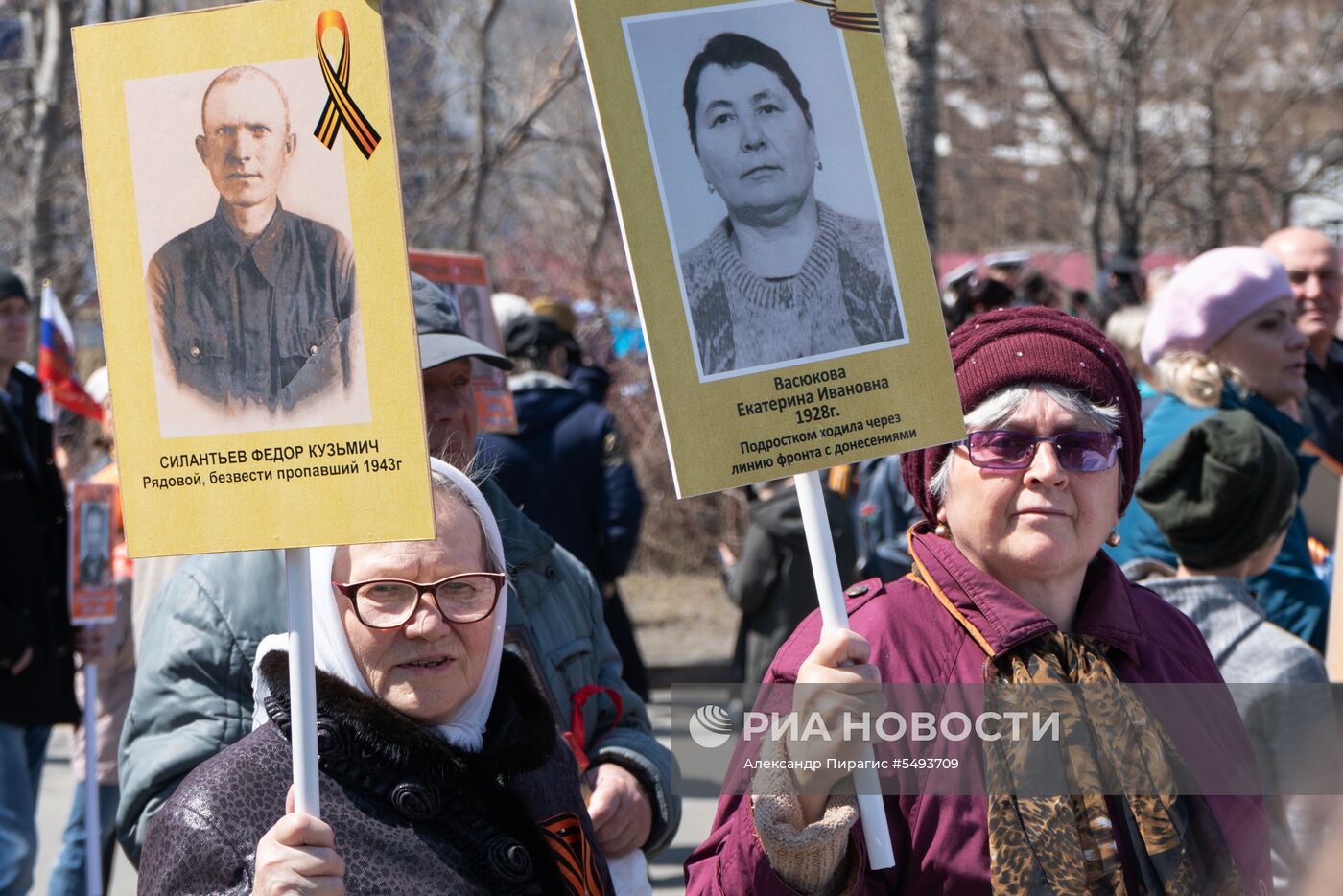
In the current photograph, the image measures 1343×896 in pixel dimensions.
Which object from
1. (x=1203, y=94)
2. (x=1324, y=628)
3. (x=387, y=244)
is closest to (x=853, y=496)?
(x=1324, y=628)

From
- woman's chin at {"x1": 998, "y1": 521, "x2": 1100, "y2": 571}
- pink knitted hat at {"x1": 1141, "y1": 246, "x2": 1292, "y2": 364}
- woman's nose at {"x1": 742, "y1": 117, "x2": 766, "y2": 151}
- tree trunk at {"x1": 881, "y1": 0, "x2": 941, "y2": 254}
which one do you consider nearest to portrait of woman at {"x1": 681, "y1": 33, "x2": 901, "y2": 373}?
woman's nose at {"x1": 742, "y1": 117, "x2": 766, "y2": 151}

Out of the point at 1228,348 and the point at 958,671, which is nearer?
the point at 958,671

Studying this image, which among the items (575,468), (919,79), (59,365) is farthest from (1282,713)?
(919,79)

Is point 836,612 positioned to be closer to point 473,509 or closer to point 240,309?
point 473,509

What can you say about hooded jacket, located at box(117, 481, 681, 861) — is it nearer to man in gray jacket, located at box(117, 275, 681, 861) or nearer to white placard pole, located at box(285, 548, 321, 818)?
man in gray jacket, located at box(117, 275, 681, 861)

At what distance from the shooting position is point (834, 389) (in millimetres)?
2203

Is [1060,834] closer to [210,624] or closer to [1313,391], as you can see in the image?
[210,624]

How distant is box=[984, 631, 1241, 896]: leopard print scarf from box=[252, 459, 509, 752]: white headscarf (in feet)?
2.52

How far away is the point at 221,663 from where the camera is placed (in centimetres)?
276

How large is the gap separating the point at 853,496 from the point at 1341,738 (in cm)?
410

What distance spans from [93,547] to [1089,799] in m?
3.91

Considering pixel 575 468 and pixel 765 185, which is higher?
pixel 575 468

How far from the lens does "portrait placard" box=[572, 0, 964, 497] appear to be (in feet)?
7.02

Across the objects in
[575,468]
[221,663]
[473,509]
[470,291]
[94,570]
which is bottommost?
[221,663]
